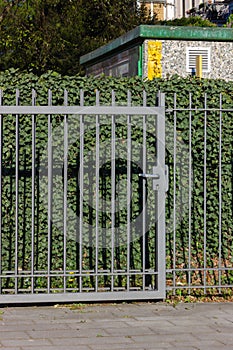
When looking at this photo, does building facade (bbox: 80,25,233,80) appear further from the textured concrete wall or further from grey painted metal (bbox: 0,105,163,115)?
grey painted metal (bbox: 0,105,163,115)

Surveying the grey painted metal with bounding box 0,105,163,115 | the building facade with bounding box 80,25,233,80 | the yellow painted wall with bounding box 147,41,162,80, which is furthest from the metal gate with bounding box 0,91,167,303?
the building facade with bounding box 80,25,233,80

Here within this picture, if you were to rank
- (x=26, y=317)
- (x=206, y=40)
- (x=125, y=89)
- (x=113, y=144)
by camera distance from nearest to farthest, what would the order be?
(x=26, y=317)
(x=113, y=144)
(x=125, y=89)
(x=206, y=40)

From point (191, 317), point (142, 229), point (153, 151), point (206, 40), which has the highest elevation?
point (206, 40)

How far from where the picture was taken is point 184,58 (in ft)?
38.8

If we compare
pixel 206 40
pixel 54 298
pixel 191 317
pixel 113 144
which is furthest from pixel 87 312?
pixel 206 40

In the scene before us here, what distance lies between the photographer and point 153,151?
8328 millimetres

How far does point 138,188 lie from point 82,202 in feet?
2.26

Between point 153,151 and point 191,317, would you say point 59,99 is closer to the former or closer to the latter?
point 153,151

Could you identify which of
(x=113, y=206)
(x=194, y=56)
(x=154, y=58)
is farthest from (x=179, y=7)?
(x=113, y=206)

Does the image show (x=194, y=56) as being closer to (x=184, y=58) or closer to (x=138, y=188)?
(x=184, y=58)

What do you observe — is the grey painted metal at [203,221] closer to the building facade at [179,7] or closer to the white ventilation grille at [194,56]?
the white ventilation grille at [194,56]

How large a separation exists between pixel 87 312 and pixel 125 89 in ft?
7.31

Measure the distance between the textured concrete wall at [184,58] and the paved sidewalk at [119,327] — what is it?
14.8ft

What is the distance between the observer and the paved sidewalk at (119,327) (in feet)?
20.7
